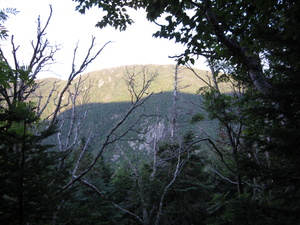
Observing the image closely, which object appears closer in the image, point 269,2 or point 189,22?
point 269,2

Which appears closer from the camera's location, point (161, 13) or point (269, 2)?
point (269, 2)

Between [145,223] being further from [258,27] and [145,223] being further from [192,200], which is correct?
[258,27]

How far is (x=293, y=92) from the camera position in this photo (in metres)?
2.06

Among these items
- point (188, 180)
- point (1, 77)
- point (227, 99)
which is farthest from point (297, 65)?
point (188, 180)

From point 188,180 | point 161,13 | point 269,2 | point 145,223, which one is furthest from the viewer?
point 188,180

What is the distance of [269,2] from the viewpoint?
6.00 feet

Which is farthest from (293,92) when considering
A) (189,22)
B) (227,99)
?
(227,99)

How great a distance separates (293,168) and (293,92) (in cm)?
92

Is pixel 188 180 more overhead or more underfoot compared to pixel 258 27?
more underfoot

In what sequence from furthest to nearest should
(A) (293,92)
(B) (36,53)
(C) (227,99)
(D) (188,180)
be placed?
(D) (188,180)
(C) (227,99)
(B) (36,53)
(A) (293,92)

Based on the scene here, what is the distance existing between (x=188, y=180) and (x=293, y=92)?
8644mm

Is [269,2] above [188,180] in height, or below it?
above

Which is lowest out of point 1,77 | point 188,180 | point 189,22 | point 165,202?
point 165,202

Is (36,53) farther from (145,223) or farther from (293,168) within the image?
(145,223)
